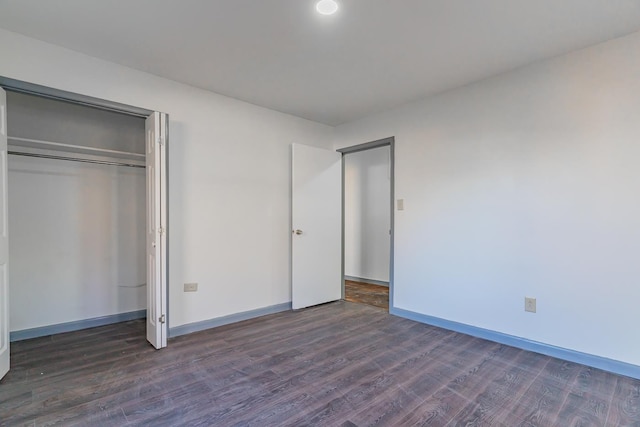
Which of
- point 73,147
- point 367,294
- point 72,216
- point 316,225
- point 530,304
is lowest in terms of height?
point 367,294

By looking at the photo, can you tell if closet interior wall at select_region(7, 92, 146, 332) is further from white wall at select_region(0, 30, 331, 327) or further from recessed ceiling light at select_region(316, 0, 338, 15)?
recessed ceiling light at select_region(316, 0, 338, 15)

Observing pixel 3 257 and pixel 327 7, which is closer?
pixel 327 7

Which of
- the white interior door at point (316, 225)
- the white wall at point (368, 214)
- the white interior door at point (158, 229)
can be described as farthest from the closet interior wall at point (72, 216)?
the white wall at point (368, 214)

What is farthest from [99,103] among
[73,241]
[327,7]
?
[327,7]

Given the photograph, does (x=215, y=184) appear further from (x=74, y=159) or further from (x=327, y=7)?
(x=327, y=7)

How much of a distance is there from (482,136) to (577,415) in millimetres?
2312

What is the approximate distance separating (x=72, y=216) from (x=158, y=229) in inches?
49.7

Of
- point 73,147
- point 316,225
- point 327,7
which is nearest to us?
point 327,7

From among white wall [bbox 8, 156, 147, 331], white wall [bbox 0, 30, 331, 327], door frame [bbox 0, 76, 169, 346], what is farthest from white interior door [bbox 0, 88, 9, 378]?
white wall [bbox 8, 156, 147, 331]

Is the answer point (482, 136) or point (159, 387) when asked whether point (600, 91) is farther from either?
point (159, 387)

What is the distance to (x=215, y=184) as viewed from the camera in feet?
11.1

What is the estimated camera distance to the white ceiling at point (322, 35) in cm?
199

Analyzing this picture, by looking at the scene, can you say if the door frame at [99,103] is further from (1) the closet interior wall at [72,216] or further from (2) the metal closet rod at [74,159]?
(2) the metal closet rod at [74,159]

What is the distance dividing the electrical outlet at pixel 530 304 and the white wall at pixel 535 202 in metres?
0.04
